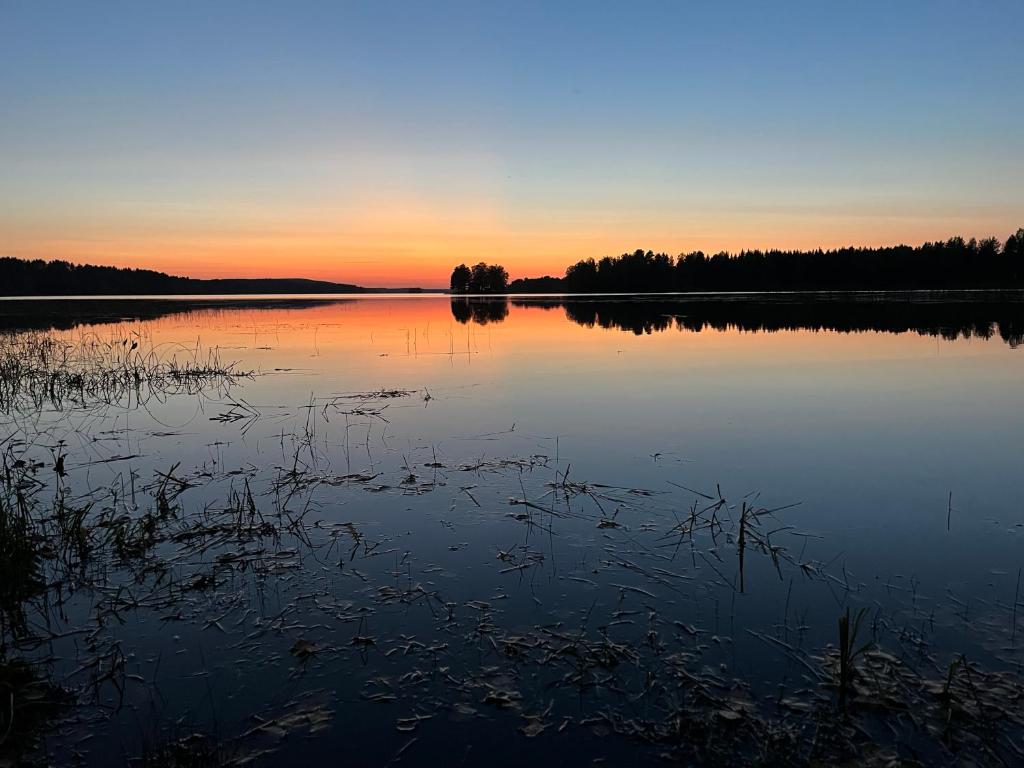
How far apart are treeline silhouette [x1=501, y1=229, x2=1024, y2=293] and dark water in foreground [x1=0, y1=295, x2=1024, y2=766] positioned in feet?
414

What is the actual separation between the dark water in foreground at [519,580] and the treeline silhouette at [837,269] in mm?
126089

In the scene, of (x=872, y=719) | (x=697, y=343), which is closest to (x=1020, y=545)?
(x=872, y=719)

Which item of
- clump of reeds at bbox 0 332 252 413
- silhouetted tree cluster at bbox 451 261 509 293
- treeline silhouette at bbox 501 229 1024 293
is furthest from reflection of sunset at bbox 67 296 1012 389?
silhouetted tree cluster at bbox 451 261 509 293

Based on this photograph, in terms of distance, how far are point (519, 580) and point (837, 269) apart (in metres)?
139

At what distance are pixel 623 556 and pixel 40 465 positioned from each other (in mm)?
9395

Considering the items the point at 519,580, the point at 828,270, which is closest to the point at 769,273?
the point at 828,270

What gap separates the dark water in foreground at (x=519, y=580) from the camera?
3.75m

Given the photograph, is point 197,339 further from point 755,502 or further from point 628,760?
point 628,760

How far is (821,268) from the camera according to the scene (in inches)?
4934

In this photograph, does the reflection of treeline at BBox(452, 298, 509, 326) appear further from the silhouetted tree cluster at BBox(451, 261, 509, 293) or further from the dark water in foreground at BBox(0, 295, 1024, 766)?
the silhouetted tree cluster at BBox(451, 261, 509, 293)

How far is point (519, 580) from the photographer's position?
5.67 metres

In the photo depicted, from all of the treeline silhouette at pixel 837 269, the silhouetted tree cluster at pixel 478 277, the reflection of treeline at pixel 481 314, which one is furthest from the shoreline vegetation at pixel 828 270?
the reflection of treeline at pixel 481 314

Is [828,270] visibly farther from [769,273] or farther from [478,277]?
[478,277]

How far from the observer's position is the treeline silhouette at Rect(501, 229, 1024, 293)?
11562cm
